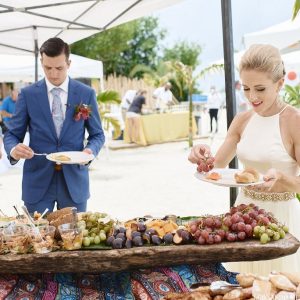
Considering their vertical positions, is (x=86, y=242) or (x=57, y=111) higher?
(x=57, y=111)

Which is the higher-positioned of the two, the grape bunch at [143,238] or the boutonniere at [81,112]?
the boutonniere at [81,112]

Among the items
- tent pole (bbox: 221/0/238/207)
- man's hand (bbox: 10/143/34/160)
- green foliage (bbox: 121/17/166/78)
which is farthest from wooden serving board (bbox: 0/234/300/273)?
green foliage (bbox: 121/17/166/78)

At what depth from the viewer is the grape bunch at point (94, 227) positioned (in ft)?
6.81

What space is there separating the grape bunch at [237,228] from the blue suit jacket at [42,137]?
1.24 meters

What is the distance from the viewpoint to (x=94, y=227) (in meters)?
2.22

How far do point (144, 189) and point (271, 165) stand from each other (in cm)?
573

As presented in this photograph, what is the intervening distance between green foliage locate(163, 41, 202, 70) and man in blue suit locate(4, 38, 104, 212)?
128 feet

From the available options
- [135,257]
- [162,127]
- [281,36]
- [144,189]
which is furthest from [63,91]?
[162,127]

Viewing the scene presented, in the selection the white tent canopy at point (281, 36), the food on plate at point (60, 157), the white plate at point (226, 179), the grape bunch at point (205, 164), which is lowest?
the white plate at point (226, 179)

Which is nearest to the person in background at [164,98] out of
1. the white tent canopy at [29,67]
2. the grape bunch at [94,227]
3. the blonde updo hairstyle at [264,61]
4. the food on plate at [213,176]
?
the white tent canopy at [29,67]

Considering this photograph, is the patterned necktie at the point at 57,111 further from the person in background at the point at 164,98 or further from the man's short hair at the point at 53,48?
the person in background at the point at 164,98

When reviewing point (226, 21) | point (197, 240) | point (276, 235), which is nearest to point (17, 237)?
point (197, 240)

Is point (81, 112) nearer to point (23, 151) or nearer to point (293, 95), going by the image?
point (23, 151)

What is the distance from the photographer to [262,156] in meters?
2.61
